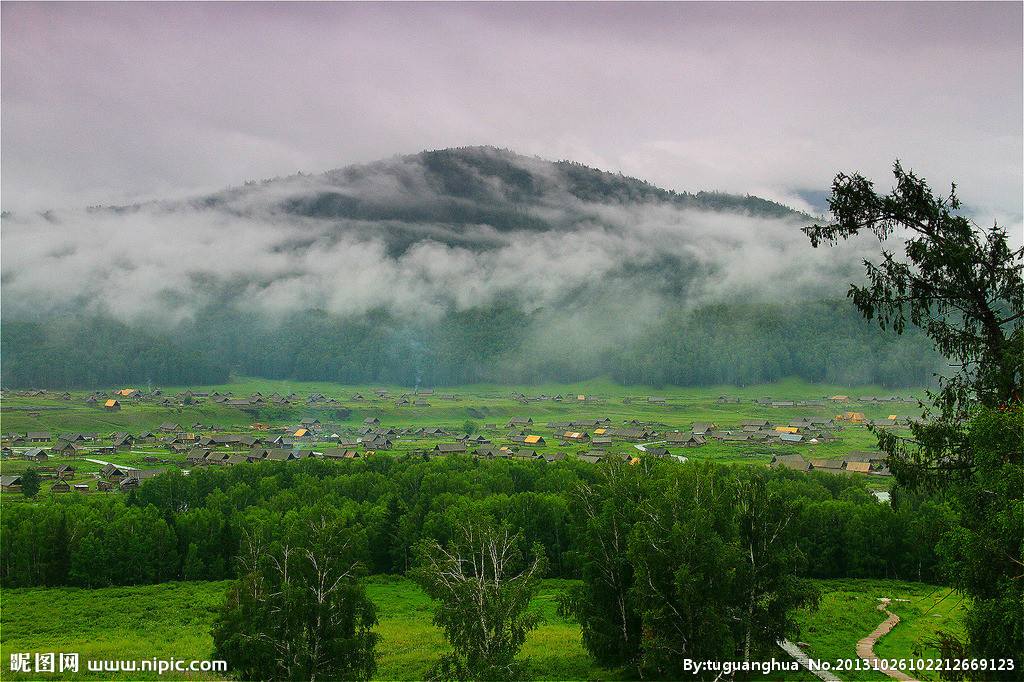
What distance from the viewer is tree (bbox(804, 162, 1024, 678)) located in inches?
596

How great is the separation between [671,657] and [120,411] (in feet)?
564

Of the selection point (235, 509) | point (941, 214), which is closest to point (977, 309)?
point (941, 214)

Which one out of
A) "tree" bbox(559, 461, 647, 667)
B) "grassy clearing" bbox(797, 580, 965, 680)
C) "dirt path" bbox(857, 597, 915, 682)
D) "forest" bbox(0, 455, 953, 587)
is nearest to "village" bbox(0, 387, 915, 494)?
"forest" bbox(0, 455, 953, 587)

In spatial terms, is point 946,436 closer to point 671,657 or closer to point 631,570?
point 671,657

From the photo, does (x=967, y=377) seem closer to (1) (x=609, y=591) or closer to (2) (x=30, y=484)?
Answer: (1) (x=609, y=591)

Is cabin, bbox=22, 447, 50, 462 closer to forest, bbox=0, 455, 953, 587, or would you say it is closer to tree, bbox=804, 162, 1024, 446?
forest, bbox=0, 455, 953, 587

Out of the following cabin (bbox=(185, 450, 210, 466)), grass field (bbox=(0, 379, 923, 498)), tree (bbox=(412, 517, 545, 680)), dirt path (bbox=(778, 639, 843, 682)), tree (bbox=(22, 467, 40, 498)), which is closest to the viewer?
tree (bbox=(412, 517, 545, 680))

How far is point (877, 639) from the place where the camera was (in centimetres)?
4469

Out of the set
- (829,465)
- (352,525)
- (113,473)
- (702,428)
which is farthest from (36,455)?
(829,465)

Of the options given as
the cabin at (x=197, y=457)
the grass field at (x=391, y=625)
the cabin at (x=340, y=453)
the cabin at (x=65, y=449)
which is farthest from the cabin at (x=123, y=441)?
the grass field at (x=391, y=625)

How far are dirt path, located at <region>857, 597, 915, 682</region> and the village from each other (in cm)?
3581

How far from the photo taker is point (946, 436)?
661 inches

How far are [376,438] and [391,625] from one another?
93695 mm

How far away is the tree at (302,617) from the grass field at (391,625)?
36.1ft
